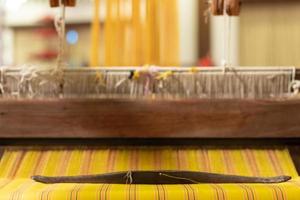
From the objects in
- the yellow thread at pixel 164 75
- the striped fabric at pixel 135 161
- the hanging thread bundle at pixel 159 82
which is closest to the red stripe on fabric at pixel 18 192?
→ the striped fabric at pixel 135 161

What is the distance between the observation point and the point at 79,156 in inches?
37.0

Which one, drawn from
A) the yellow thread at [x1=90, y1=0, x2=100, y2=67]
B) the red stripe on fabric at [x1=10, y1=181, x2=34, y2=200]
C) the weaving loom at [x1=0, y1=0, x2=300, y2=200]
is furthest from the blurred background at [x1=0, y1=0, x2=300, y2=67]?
the red stripe on fabric at [x1=10, y1=181, x2=34, y2=200]

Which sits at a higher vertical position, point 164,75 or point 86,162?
point 164,75

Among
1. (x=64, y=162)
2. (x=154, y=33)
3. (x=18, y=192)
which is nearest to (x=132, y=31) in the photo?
(x=154, y=33)

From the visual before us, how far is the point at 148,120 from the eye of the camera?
924 mm

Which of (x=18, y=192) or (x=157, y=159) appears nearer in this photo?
(x=18, y=192)

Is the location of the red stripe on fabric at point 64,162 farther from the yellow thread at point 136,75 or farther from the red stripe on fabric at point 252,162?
the red stripe on fabric at point 252,162

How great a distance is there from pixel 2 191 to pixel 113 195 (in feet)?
0.68

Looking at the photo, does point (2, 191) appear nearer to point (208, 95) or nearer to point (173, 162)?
point (173, 162)

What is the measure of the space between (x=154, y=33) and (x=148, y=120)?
0.34 meters

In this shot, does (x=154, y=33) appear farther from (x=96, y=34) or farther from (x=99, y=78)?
(x=99, y=78)

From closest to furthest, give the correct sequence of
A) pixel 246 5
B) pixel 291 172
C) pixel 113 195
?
pixel 113 195 → pixel 291 172 → pixel 246 5

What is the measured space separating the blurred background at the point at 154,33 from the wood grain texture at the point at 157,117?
6.2 inches

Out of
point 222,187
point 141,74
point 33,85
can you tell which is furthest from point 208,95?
point 33,85
